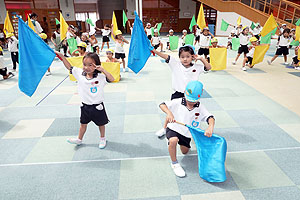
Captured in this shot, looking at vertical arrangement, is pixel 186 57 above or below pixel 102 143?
above

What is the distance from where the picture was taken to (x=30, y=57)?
10.7ft

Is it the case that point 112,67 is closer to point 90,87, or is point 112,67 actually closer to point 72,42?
point 72,42

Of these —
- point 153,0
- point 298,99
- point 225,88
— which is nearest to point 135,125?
point 225,88

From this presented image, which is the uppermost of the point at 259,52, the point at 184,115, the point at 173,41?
the point at 173,41

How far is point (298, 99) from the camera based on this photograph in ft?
19.2

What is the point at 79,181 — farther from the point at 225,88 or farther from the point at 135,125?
the point at 225,88

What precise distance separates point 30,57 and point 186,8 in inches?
1024

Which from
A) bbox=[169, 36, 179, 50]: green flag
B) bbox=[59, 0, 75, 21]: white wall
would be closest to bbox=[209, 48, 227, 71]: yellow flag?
bbox=[169, 36, 179, 50]: green flag

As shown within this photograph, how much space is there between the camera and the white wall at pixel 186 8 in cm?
2593

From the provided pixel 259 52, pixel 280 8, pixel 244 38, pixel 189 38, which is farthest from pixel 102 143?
pixel 280 8

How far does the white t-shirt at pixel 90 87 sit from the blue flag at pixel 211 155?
1.56 meters

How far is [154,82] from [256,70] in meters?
4.66

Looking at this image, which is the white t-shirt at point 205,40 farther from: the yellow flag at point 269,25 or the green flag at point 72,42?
the green flag at point 72,42

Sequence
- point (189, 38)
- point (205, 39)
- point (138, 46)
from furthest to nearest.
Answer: point (189, 38), point (205, 39), point (138, 46)
